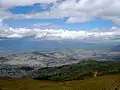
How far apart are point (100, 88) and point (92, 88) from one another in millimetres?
6538

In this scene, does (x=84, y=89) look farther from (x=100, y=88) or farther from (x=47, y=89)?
(x=47, y=89)

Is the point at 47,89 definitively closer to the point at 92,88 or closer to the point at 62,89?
the point at 62,89

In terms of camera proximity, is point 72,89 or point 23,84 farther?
point 23,84

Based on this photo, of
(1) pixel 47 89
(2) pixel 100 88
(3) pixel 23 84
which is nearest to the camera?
(2) pixel 100 88

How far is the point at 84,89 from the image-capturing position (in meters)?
151

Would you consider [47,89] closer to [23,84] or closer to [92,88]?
[92,88]

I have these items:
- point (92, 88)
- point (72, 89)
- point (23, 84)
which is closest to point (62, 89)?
point (72, 89)

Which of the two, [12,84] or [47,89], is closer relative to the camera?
[47,89]

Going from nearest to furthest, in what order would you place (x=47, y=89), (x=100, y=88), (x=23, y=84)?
(x=100, y=88) → (x=47, y=89) → (x=23, y=84)

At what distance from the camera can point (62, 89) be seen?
149125 millimetres

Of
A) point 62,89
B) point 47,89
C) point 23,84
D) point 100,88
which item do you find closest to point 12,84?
point 23,84

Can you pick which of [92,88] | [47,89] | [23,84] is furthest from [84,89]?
[23,84]

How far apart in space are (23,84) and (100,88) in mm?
69009

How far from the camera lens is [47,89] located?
161 m
